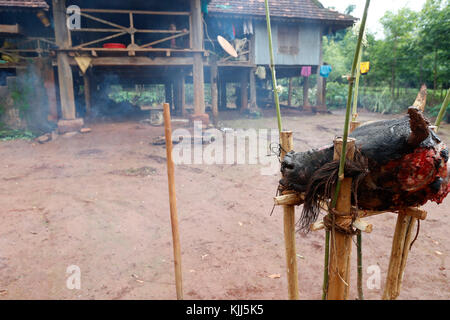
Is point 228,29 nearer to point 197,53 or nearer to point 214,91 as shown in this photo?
point 214,91

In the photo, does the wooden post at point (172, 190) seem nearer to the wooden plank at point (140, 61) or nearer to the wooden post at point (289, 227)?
the wooden post at point (289, 227)

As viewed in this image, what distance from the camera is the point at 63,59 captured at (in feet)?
31.1

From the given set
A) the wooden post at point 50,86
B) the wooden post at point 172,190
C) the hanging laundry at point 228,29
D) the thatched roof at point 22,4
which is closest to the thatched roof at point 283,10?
the hanging laundry at point 228,29

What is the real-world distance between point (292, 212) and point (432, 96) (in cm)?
1636

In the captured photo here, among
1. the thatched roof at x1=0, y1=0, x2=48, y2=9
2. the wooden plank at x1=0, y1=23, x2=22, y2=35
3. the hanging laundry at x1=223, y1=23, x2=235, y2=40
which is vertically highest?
the thatched roof at x1=0, y1=0, x2=48, y2=9

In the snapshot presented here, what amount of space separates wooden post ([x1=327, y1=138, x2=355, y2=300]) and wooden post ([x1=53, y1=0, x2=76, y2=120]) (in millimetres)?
9952

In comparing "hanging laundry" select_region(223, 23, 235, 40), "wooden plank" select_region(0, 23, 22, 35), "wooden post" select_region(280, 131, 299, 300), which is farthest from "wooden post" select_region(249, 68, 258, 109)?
"wooden post" select_region(280, 131, 299, 300)

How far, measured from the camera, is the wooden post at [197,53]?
9945mm

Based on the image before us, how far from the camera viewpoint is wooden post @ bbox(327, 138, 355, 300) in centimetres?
164

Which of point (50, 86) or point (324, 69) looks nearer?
point (50, 86)

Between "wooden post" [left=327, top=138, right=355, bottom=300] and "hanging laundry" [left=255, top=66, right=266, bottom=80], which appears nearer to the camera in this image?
"wooden post" [left=327, top=138, right=355, bottom=300]

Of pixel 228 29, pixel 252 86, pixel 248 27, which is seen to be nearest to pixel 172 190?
pixel 228 29

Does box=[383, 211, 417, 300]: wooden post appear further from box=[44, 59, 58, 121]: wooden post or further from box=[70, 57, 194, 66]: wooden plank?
box=[44, 59, 58, 121]: wooden post

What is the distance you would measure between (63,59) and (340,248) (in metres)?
10.1
